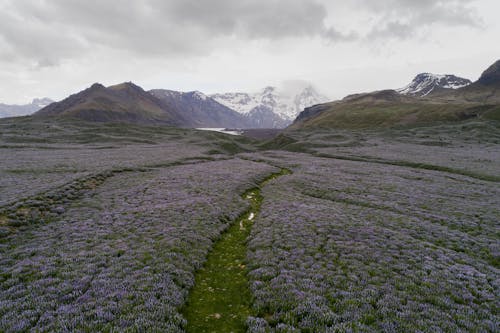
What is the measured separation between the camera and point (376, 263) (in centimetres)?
1634

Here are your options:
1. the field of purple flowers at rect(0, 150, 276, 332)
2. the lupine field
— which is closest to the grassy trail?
the lupine field

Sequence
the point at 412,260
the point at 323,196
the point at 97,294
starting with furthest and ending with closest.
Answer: the point at 323,196 → the point at 412,260 → the point at 97,294

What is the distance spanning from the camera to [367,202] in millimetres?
31953

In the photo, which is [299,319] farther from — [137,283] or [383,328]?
[137,283]

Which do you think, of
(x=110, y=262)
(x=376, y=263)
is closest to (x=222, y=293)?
(x=110, y=262)

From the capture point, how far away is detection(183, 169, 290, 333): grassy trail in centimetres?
1159

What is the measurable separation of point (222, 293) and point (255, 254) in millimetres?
4561

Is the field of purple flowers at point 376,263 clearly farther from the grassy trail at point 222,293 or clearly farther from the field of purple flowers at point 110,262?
the field of purple flowers at point 110,262

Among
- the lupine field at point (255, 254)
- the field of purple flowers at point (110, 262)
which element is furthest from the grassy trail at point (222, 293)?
the field of purple flowers at point (110, 262)

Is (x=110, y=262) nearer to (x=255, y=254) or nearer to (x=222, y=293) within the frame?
(x=222, y=293)

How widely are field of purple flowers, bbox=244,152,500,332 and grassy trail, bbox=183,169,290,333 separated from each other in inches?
32.8

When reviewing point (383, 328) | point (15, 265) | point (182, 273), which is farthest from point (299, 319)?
point (15, 265)

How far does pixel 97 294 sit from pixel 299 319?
1009 cm

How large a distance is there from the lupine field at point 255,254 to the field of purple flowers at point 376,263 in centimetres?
10
